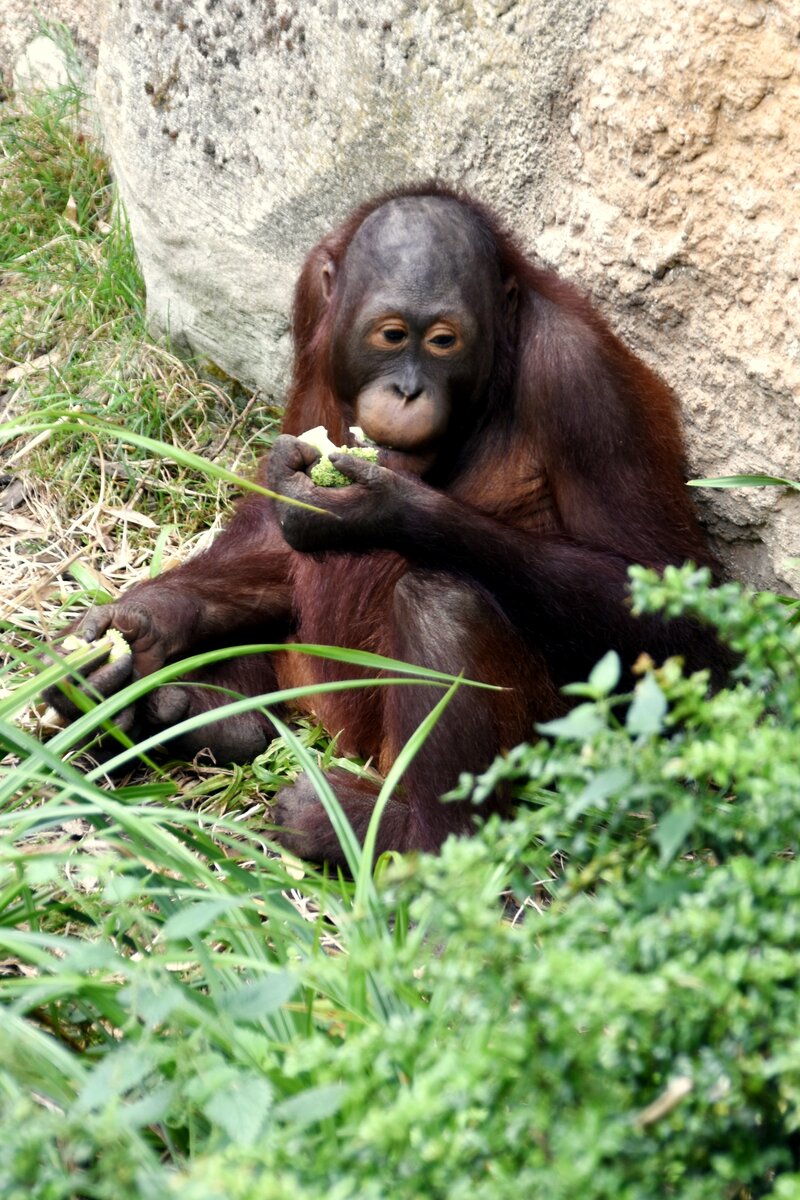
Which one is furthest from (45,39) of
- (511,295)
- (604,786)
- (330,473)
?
(604,786)

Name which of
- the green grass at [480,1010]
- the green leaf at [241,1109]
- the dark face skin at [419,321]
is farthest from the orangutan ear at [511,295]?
the green leaf at [241,1109]

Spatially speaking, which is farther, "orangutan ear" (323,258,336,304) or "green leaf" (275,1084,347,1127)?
"orangutan ear" (323,258,336,304)

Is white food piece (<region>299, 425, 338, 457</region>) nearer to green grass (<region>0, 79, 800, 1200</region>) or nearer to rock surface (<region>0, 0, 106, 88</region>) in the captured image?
green grass (<region>0, 79, 800, 1200</region>)

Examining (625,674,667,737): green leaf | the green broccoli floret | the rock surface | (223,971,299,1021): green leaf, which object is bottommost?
(223,971,299,1021): green leaf

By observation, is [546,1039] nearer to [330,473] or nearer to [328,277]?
[330,473]

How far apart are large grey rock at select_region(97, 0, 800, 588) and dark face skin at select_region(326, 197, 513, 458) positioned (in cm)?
43

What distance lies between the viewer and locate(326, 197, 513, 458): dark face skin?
3264mm

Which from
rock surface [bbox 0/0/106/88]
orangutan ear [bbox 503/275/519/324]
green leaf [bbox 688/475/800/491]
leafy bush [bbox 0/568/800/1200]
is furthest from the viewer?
rock surface [bbox 0/0/106/88]

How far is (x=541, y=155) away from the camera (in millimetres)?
3691

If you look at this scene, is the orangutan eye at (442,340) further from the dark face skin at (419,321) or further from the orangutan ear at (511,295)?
the orangutan ear at (511,295)

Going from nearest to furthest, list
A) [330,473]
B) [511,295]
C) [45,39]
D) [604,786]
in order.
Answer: [604,786]
[330,473]
[511,295]
[45,39]

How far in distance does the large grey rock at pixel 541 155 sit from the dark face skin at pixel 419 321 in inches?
17.0

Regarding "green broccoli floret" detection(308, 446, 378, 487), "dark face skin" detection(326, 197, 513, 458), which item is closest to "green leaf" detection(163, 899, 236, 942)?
"green broccoli floret" detection(308, 446, 378, 487)

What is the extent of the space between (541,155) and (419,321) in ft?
2.41
